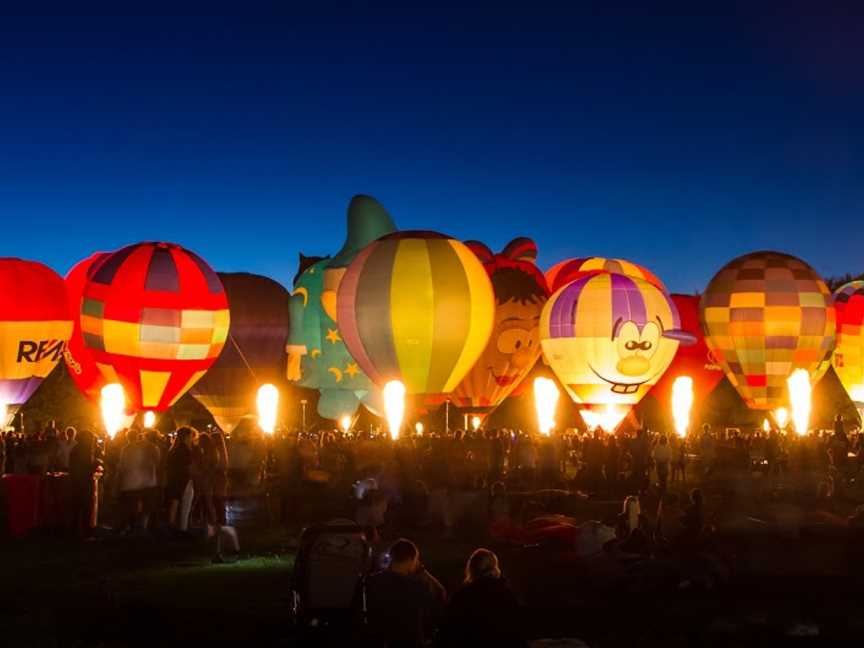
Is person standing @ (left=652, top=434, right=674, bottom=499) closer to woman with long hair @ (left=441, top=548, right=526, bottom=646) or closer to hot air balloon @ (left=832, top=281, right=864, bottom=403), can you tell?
woman with long hair @ (left=441, top=548, right=526, bottom=646)

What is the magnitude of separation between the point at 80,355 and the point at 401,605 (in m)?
22.3

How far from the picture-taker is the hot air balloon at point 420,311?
24.2m

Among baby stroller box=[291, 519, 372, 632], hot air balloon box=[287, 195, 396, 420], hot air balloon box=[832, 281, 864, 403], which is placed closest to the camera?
baby stroller box=[291, 519, 372, 632]

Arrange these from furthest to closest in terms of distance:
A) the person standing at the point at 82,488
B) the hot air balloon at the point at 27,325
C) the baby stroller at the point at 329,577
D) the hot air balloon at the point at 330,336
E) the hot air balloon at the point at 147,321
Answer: the hot air balloon at the point at 330,336, the hot air balloon at the point at 27,325, the hot air balloon at the point at 147,321, the person standing at the point at 82,488, the baby stroller at the point at 329,577

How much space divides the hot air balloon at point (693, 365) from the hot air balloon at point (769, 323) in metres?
2.26

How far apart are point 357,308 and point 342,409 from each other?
8.22 m

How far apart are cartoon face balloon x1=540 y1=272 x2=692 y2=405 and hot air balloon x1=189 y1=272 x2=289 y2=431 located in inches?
341

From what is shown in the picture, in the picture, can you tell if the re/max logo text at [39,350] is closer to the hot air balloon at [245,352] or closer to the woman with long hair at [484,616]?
the hot air balloon at [245,352]

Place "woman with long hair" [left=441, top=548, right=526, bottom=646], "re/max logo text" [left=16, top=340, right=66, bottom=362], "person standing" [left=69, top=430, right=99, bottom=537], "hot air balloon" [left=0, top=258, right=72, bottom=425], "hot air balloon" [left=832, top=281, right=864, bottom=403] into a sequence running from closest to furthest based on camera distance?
"woman with long hair" [left=441, top=548, right=526, bottom=646] < "person standing" [left=69, top=430, right=99, bottom=537] < "hot air balloon" [left=0, top=258, right=72, bottom=425] < "re/max logo text" [left=16, top=340, right=66, bottom=362] < "hot air balloon" [left=832, top=281, right=864, bottom=403]

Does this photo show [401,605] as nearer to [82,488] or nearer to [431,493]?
[82,488]

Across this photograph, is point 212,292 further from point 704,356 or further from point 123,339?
point 704,356

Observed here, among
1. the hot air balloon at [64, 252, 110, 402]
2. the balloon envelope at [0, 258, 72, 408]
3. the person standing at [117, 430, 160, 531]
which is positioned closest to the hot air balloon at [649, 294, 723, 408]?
the hot air balloon at [64, 252, 110, 402]

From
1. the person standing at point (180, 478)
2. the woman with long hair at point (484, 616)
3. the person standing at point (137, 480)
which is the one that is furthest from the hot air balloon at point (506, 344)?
the woman with long hair at point (484, 616)

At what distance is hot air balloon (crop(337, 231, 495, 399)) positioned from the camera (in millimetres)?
24203
